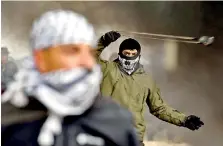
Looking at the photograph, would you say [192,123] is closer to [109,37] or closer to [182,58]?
[182,58]

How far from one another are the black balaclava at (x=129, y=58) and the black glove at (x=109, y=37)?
19mm

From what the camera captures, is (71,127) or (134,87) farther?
(134,87)

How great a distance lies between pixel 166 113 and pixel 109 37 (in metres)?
0.20

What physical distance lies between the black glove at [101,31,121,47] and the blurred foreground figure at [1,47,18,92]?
0.18m

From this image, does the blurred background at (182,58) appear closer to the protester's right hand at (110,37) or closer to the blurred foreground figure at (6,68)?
the protester's right hand at (110,37)

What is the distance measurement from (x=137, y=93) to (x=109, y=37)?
0.13 metres

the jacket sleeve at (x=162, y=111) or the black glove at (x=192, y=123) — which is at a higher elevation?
the jacket sleeve at (x=162, y=111)

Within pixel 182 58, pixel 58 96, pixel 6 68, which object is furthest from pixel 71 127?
pixel 182 58

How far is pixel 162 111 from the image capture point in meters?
1.32

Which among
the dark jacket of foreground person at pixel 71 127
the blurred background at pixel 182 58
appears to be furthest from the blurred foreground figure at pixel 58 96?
the blurred background at pixel 182 58

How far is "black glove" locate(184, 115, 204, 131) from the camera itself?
1315 mm

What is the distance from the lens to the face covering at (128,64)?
1285 millimetres

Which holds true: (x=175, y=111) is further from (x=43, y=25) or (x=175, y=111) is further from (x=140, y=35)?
(x=43, y=25)

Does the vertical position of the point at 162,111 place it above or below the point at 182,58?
below
